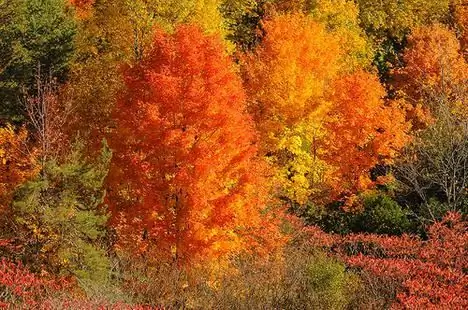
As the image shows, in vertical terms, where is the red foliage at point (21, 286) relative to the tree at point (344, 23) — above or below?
below

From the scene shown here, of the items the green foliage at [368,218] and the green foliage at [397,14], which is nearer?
the green foliage at [368,218]

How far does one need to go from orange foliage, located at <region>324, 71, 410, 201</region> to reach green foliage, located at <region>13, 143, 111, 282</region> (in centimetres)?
1446

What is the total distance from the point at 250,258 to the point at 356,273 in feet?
12.1

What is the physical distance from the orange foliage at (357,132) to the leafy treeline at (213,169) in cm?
7

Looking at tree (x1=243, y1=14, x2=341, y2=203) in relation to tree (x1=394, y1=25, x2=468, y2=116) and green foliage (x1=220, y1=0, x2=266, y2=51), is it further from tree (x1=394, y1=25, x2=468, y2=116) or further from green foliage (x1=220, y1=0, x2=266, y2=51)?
green foliage (x1=220, y1=0, x2=266, y2=51)

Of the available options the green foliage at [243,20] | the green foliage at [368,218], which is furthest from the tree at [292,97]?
the green foliage at [243,20]

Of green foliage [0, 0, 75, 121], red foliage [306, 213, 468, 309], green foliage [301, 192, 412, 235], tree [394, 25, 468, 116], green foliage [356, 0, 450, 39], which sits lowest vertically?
green foliage [301, 192, 412, 235]

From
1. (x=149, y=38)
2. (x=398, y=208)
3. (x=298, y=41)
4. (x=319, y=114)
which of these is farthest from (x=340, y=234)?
(x=149, y=38)

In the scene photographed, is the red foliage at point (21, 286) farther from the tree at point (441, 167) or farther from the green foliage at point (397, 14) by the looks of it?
the green foliage at point (397, 14)

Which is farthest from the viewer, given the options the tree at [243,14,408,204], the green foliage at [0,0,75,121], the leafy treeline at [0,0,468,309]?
the green foliage at [0,0,75,121]

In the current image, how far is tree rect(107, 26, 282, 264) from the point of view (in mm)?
18750

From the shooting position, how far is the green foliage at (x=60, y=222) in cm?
1655

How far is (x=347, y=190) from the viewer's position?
95.5ft

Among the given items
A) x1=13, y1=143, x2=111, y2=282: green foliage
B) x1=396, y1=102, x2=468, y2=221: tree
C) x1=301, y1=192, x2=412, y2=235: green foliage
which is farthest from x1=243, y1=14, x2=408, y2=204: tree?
x1=13, y1=143, x2=111, y2=282: green foliage
